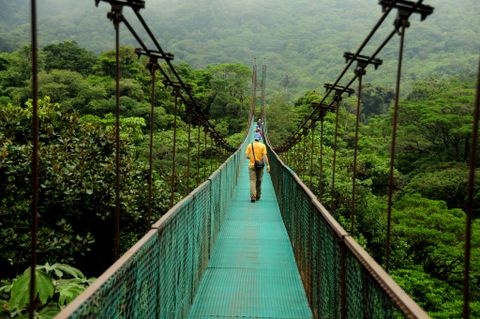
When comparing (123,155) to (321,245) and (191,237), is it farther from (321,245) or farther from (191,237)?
(321,245)

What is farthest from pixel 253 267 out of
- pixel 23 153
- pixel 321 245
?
pixel 23 153

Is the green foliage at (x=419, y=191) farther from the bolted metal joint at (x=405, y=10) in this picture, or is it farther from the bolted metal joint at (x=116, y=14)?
the bolted metal joint at (x=116, y=14)

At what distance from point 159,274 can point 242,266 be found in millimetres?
1894

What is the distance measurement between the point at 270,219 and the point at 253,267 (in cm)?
208

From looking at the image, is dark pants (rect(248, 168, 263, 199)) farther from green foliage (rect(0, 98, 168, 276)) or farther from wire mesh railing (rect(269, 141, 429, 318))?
wire mesh railing (rect(269, 141, 429, 318))

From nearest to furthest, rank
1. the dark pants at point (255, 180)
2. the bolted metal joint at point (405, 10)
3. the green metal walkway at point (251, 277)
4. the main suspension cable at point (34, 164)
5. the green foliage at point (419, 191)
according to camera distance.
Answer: the main suspension cable at point (34, 164) → the bolted metal joint at point (405, 10) → the green metal walkway at point (251, 277) → the dark pants at point (255, 180) → the green foliage at point (419, 191)

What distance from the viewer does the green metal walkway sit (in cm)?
283

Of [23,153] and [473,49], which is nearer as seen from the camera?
[23,153]

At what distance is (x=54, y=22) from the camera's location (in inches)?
3292

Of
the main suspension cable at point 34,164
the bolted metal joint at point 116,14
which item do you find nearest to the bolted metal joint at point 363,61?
the bolted metal joint at point 116,14

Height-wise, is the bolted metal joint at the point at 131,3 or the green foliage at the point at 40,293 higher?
the bolted metal joint at the point at 131,3

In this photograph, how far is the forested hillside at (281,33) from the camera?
195ft

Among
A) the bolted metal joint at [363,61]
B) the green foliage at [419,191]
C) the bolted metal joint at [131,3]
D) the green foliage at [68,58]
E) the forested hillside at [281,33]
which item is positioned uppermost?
the forested hillside at [281,33]

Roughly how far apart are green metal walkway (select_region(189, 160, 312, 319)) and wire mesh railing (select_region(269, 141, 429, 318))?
0.16 metres
